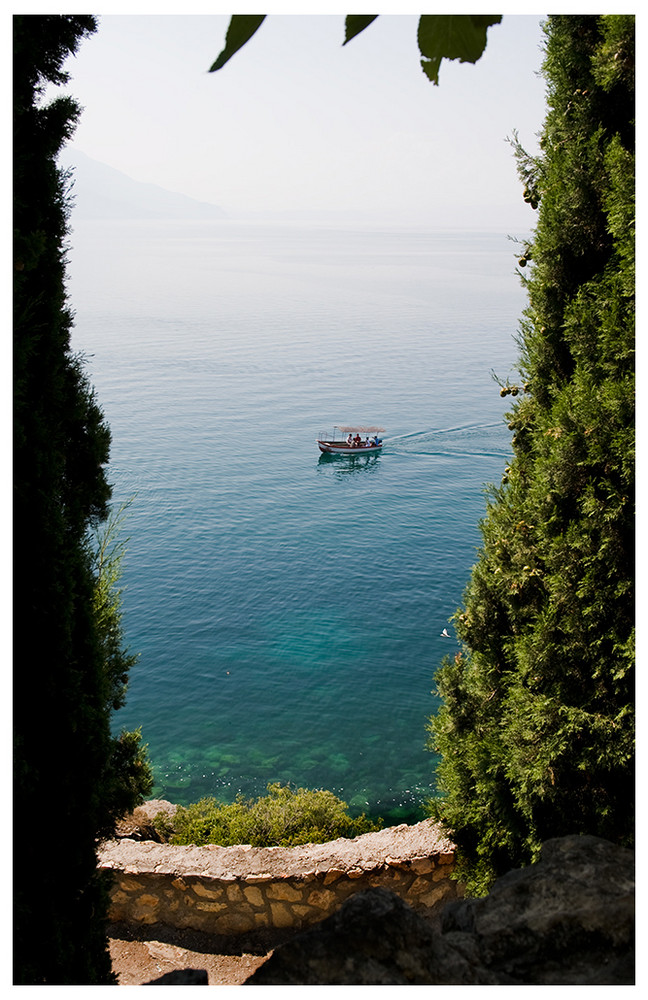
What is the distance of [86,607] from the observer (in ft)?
15.2

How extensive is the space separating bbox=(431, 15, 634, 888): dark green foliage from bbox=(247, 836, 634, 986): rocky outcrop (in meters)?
2.77

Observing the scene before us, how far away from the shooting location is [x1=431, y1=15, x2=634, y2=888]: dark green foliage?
498 cm

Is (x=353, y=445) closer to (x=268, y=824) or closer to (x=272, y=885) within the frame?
(x=268, y=824)

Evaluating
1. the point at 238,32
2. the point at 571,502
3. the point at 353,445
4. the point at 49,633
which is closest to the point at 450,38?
the point at 238,32

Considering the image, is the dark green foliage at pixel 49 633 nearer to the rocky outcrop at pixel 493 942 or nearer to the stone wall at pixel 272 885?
the rocky outcrop at pixel 493 942

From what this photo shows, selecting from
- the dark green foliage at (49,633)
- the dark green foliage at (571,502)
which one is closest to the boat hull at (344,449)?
the dark green foliage at (571,502)

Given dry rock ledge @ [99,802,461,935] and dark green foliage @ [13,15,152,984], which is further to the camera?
dry rock ledge @ [99,802,461,935]

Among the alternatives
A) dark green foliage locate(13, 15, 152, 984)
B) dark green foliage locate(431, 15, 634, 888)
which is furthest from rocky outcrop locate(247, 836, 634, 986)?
dark green foliage locate(431, 15, 634, 888)

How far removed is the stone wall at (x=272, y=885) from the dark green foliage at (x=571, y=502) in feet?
4.85

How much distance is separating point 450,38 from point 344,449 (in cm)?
4138

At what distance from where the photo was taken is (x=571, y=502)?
5477mm

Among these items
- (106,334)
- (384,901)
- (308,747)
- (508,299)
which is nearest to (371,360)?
(106,334)

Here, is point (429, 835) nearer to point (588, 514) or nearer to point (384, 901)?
point (588, 514)

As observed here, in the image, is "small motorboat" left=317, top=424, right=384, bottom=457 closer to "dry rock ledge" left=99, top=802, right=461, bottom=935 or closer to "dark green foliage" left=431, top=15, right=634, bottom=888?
"dry rock ledge" left=99, top=802, right=461, bottom=935
